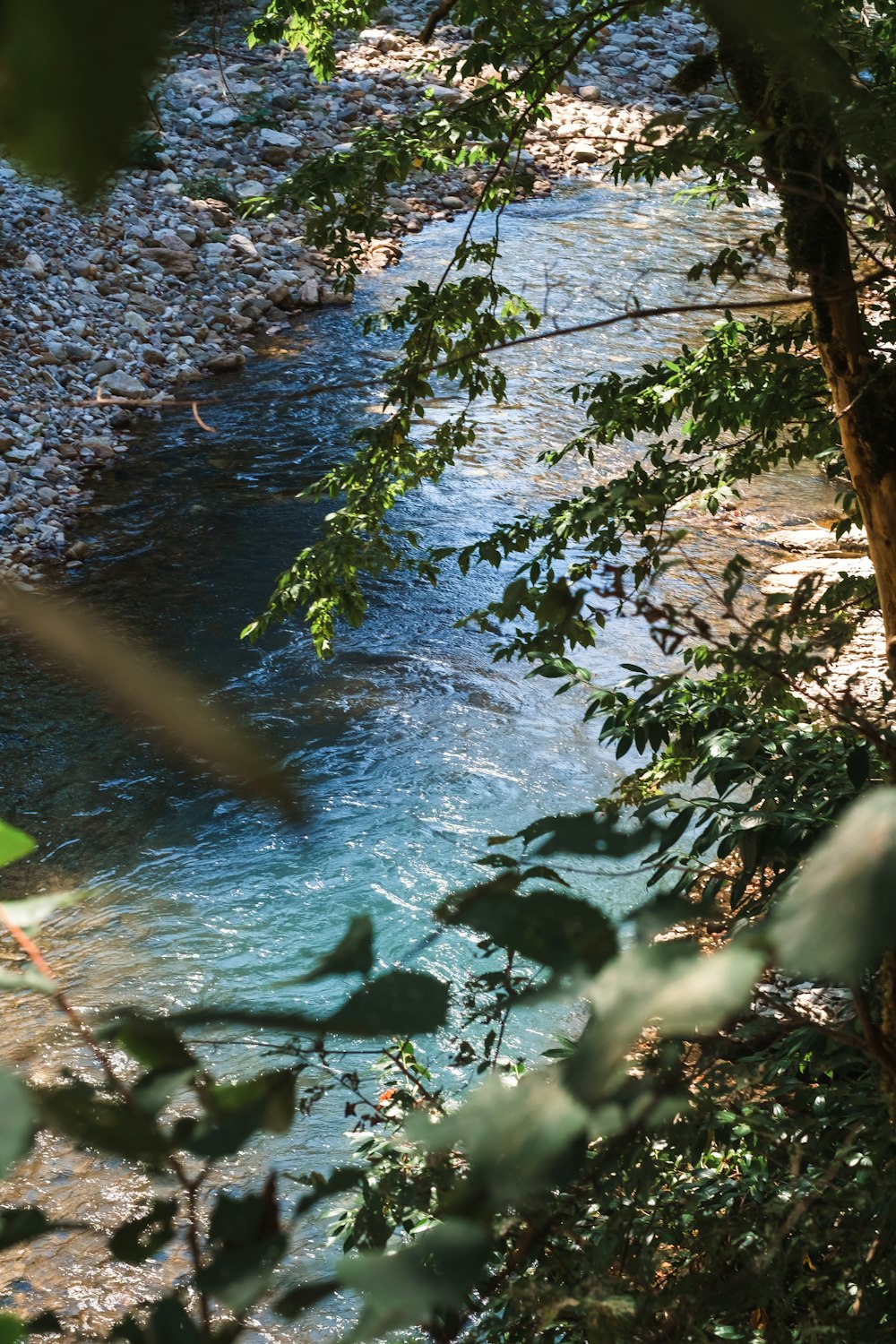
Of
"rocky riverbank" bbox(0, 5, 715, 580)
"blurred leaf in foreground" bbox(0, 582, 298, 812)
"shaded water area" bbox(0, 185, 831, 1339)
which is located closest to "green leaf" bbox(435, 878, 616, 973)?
"shaded water area" bbox(0, 185, 831, 1339)

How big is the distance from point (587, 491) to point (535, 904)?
1918 mm

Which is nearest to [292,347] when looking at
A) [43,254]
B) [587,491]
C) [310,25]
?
[43,254]

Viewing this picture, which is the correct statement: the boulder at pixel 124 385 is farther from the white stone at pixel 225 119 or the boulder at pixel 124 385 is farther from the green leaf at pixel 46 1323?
the green leaf at pixel 46 1323

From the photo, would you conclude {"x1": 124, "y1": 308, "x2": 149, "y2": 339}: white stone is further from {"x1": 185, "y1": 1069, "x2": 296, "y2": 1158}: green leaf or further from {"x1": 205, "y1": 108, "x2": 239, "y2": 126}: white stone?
{"x1": 185, "y1": 1069, "x2": 296, "y2": 1158}: green leaf

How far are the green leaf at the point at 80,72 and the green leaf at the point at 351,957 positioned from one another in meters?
0.22

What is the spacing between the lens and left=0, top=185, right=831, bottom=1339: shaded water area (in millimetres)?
3699

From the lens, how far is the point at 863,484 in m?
1.85

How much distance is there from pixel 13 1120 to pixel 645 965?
16 cm

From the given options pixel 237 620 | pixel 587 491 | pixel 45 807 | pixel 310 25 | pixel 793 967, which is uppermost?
pixel 310 25

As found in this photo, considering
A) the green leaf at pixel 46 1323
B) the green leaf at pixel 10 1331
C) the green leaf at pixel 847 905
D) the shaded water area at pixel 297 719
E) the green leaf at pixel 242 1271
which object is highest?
the green leaf at pixel 847 905

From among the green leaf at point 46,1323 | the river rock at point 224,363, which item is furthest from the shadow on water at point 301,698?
the green leaf at point 46,1323

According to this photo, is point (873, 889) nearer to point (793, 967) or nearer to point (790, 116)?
point (793, 967)

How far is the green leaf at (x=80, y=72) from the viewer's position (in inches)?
8.4

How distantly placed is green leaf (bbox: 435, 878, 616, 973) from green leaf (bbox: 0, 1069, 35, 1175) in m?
0.14
